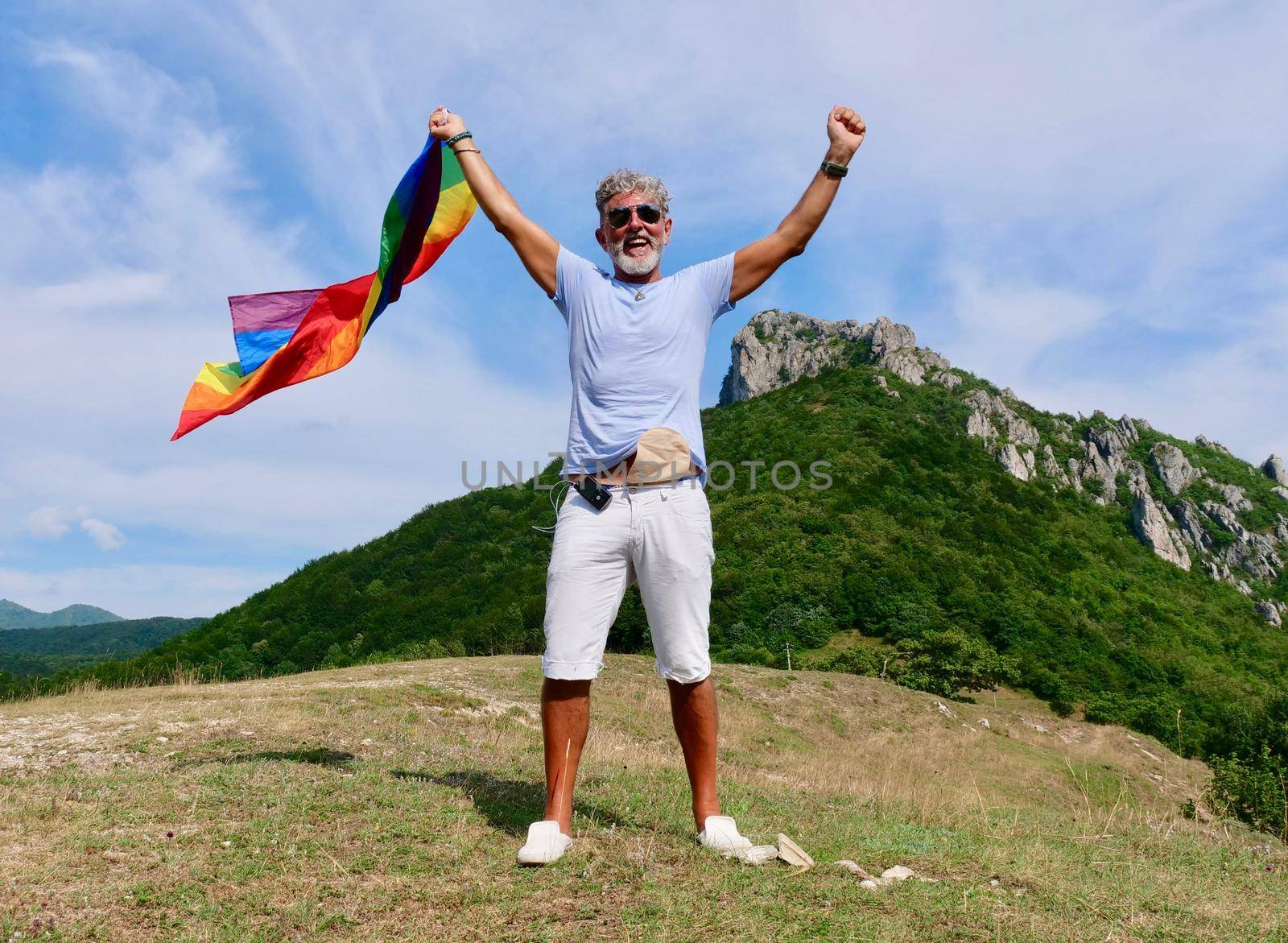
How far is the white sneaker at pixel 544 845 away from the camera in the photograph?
322 centimetres

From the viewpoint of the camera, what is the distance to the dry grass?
279cm

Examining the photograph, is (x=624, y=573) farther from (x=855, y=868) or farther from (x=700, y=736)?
(x=855, y=868)

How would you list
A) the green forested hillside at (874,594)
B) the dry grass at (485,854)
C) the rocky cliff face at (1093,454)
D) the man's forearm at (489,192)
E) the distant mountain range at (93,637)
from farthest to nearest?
the distant mountain range at (93,637)
the rocky cliff face at (1093,454)
the green forested hillside at (874,594)
the man's forearm at (489,192)
the dry grass at (485,854)

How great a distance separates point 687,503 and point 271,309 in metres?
4.24

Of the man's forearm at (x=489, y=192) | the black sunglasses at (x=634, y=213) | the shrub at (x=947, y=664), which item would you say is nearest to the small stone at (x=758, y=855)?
the black sunglasses at (x=634, y=213)

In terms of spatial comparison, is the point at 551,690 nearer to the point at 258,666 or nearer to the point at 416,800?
the point at 416,800

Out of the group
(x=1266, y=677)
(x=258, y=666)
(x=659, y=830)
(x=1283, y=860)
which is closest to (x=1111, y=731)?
(x=1266, y=677)

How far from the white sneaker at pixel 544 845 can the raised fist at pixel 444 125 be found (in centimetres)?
340

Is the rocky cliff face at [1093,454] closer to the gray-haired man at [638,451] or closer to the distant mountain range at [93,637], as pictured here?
the gray-haired man at [638,451]

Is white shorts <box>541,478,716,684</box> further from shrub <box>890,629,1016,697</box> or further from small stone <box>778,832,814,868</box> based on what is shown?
shrub <box>890,629,1016,697</box>

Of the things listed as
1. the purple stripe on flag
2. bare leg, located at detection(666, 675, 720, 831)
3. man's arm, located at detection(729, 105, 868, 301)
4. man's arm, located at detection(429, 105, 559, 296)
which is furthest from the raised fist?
bare leg, located at detection(666, 675, 720, 831)

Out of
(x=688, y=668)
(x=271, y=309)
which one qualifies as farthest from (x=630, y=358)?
(x=271, y=309)

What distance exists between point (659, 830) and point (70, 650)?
12093cm

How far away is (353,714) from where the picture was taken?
9289 mm
